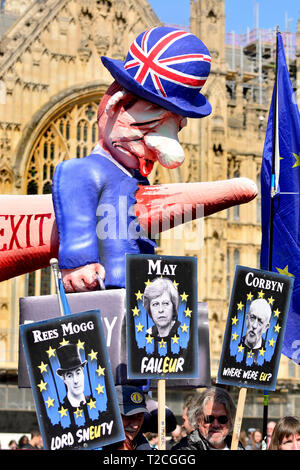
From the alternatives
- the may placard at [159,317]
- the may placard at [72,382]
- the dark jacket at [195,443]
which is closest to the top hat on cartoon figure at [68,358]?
the may placard at [72,382]

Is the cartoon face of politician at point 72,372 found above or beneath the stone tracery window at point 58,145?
beneath

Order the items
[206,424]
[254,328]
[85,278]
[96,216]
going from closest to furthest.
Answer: [206,424] → [254,328] → [85,278] → [96,216]

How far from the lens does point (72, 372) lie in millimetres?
4883

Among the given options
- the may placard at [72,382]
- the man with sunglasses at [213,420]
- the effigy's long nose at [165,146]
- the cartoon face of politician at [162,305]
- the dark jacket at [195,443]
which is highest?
the effigy's long nose at [165,146]

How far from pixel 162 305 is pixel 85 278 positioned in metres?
0.84

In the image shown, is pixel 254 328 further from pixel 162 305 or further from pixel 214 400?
pixel 162 305

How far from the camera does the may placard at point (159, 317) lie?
534cm

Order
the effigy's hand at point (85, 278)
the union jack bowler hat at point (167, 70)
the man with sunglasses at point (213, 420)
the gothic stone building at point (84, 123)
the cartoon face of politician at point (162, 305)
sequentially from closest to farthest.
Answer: the cartoon face of politician at point (162, 305) < the man with sunglasses at point (213, 420) < the effigy's hand at point (85, 278) < the union jack bowler hat at point (167, 70) < the gothic stone building at point (84, 123)

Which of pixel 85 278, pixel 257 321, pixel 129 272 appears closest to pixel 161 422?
pixel 129 272

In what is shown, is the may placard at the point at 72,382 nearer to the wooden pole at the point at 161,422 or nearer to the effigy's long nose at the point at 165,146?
the wooden pole at the point at 161,422

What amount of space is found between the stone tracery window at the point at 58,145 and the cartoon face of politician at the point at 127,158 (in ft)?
52.1

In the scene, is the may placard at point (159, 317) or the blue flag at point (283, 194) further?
the blue flag at point (283, 194)

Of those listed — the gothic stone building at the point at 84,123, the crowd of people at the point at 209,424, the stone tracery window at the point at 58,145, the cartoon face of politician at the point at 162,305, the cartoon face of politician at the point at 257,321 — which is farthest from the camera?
the stone tracery window at the point at 58,145

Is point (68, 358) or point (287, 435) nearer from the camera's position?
point (68, 358)
